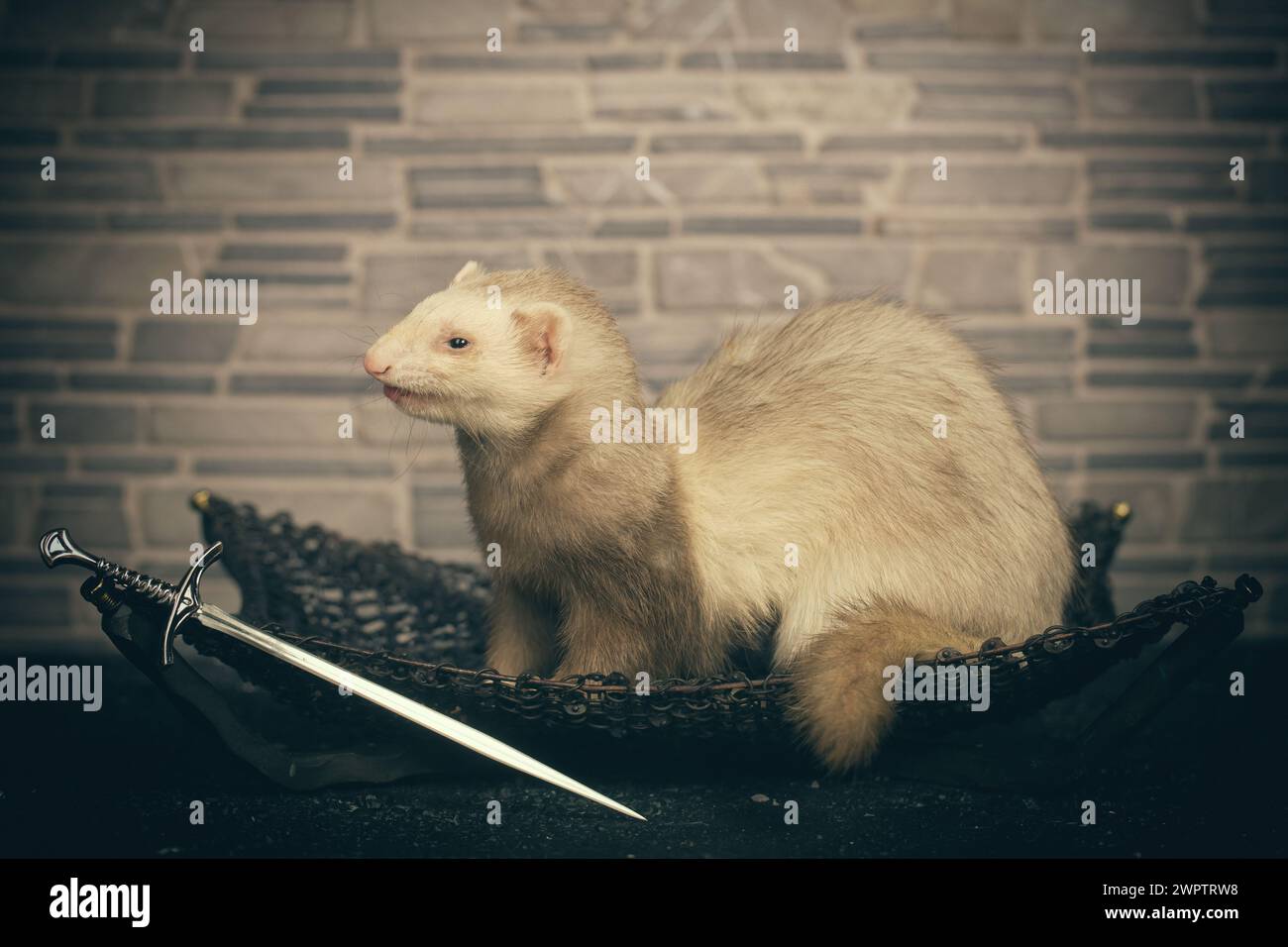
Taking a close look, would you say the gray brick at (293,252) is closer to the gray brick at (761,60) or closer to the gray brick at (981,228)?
the gray brick at (761,60)

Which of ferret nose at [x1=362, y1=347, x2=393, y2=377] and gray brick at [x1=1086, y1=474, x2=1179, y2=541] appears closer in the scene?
ferret nose at [x1=362, y1=347, x2=393, y2=377]

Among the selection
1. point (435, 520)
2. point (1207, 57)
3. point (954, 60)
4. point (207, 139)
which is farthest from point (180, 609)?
point (1207, 57)

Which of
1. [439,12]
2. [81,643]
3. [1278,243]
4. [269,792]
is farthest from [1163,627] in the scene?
[81,643]

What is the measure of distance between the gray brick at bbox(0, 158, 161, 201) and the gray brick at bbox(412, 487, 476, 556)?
0.74 metres

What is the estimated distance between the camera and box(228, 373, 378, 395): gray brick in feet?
7.07

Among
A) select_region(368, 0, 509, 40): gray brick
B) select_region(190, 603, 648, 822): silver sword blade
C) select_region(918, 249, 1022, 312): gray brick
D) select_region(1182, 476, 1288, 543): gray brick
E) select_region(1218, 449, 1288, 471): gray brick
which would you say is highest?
select_region(368, 0, 509, 40): gray brick

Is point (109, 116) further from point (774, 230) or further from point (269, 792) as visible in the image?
point (269, 792)

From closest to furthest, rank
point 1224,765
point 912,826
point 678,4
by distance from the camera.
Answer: point 912,826
point 1224,765
point 678,4

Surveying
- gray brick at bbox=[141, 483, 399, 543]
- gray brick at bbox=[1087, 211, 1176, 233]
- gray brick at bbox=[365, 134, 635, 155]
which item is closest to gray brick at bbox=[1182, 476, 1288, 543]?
gray brick at bbox=[1087, 211, 1176, 233]

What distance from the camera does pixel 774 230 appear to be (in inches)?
82.5

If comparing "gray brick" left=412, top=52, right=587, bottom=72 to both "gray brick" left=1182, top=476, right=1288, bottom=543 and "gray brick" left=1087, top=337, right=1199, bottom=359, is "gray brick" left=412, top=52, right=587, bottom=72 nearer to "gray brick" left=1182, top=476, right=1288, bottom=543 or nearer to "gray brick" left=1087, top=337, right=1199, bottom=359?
"gray brick" left=1087, top=337, right=1199, bottom=359

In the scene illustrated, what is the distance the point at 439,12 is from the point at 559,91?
0.26 meters

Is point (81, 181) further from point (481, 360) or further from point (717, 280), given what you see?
point (481, 360)

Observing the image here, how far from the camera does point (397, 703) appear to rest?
1.11 metres
